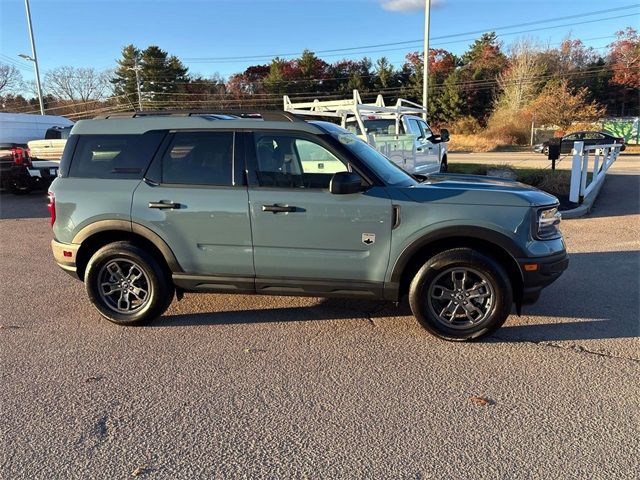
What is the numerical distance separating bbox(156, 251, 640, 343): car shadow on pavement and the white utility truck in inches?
201

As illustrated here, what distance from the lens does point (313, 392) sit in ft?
11.3

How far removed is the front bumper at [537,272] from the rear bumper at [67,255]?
3992 millimetres

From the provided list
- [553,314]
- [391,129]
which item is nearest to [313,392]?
[553,314]

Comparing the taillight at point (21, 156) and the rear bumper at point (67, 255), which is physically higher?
the taillight at point (21, 156)

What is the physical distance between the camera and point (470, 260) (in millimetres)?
4086

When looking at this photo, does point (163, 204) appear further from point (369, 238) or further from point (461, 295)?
point (461, 295)

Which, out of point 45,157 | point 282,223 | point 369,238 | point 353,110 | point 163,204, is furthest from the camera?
point 45,157

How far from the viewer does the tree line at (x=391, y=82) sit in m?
55.0

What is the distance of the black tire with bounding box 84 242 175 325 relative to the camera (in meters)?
4.58

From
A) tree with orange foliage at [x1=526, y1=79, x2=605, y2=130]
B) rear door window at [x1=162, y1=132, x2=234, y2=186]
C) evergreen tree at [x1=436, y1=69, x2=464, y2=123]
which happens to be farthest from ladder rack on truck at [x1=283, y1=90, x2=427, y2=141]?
evergreen tree at [x1=436, y1=69, x2=464, y2=123]

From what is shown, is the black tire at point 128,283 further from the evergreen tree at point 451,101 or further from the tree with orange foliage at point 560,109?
the evergreen tree at point 451,101

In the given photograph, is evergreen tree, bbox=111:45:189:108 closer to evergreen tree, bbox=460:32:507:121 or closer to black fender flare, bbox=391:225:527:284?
evergreen tree, bbox=460:32:507:121

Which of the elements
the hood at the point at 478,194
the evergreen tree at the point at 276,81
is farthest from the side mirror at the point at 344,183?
the evergreen tree at the point at 276,81

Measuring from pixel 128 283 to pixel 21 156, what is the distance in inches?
463
